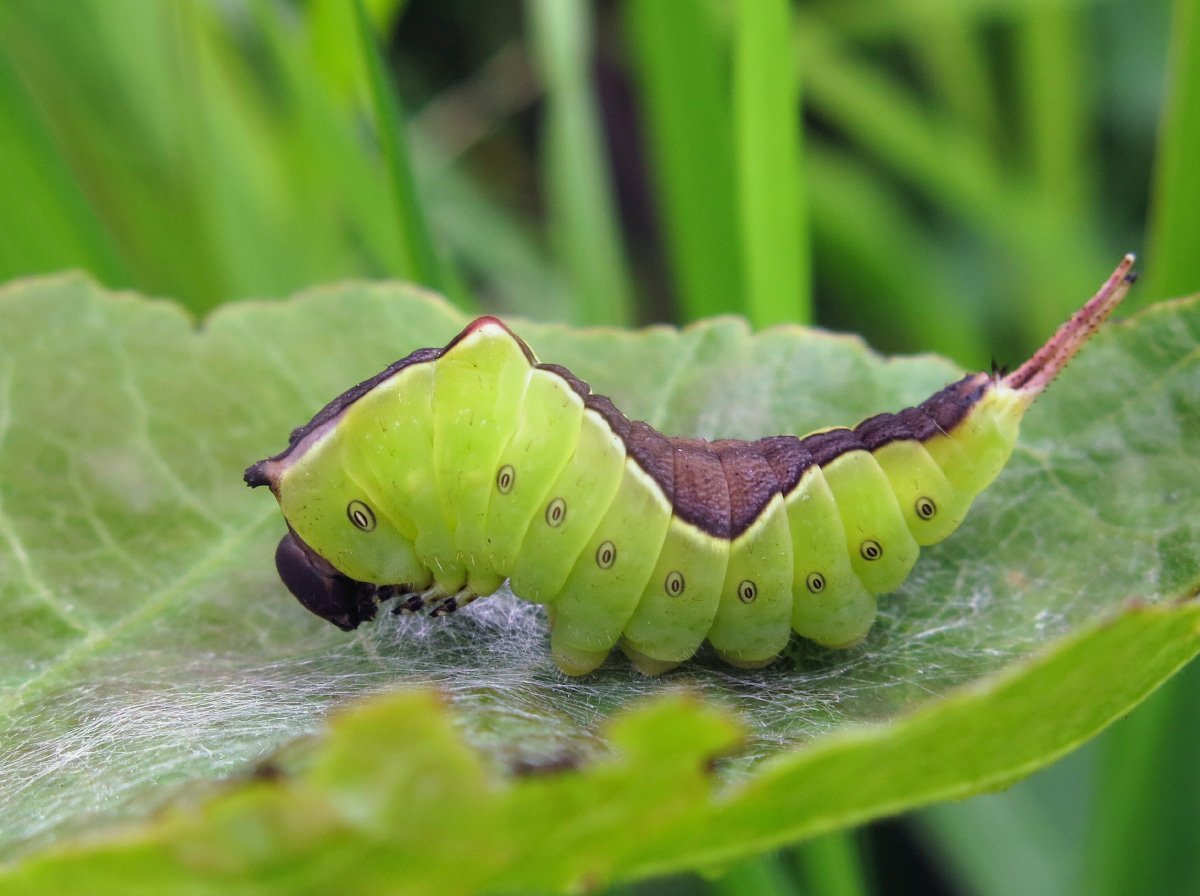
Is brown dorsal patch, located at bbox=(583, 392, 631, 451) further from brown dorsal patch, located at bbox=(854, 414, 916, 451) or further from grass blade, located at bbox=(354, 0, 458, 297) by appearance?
grass blade, located at bbox=(354, 0, 458, 297)

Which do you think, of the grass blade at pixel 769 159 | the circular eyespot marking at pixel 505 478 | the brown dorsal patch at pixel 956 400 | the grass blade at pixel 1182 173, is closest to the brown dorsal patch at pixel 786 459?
the brown dorsal patch at pixel 956 400

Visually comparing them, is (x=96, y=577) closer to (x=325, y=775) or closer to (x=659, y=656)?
(x=659, y=656)

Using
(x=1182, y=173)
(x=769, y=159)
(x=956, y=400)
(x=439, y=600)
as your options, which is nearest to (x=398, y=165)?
(x=769, y=159)

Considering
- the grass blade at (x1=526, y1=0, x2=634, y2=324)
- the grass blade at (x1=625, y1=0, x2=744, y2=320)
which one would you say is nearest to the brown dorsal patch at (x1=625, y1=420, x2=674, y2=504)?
the grass blade at (x1=625, y1=0, x2=744, y2=320)

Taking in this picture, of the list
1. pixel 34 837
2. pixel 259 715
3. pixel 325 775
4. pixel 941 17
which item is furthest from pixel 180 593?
pixel 941 17

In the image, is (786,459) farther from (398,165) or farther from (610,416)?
(398,165)

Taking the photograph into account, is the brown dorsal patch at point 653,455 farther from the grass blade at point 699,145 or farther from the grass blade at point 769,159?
the grass blade at point 699,145
